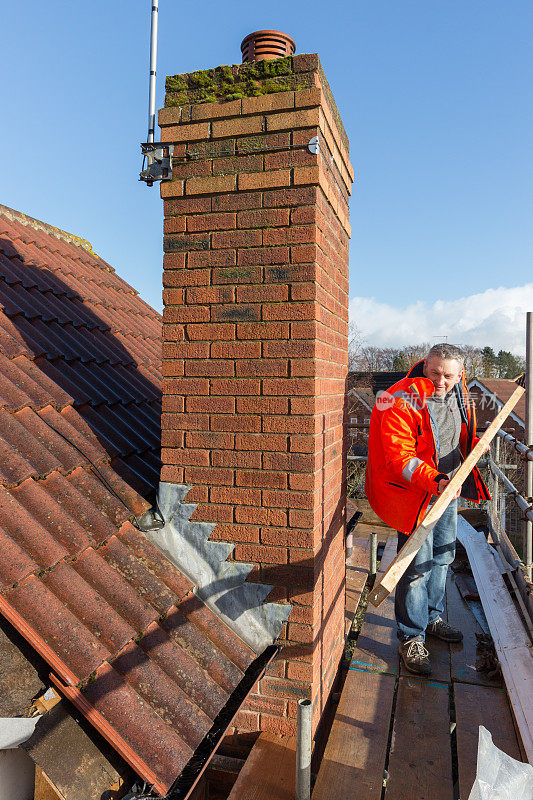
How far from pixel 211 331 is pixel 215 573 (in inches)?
48.0

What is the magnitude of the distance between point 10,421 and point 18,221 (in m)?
3.86

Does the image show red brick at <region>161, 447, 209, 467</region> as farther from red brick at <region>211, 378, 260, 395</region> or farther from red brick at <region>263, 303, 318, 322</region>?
red brick at <region>263, 303, 318, 322</region>

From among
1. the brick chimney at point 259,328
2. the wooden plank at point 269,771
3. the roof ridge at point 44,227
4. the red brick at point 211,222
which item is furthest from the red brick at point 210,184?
the roof ridge at point 44,227

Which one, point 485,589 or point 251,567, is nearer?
point 251,567

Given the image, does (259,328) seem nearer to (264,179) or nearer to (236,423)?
(236,423)

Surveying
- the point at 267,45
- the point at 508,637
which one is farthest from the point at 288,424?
the point at 508,637

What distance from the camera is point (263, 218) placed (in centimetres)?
247

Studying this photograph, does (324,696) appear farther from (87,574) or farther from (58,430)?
(58,430)

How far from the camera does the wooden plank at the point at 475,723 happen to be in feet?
7.55

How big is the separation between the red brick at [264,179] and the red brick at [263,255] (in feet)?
0.98

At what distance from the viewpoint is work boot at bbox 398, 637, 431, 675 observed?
3.01 metres

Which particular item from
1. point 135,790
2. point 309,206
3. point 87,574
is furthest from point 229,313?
point 135,790

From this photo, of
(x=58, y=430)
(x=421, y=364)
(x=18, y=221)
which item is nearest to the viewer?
(x=58, y=430)

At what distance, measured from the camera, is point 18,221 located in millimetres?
5434
